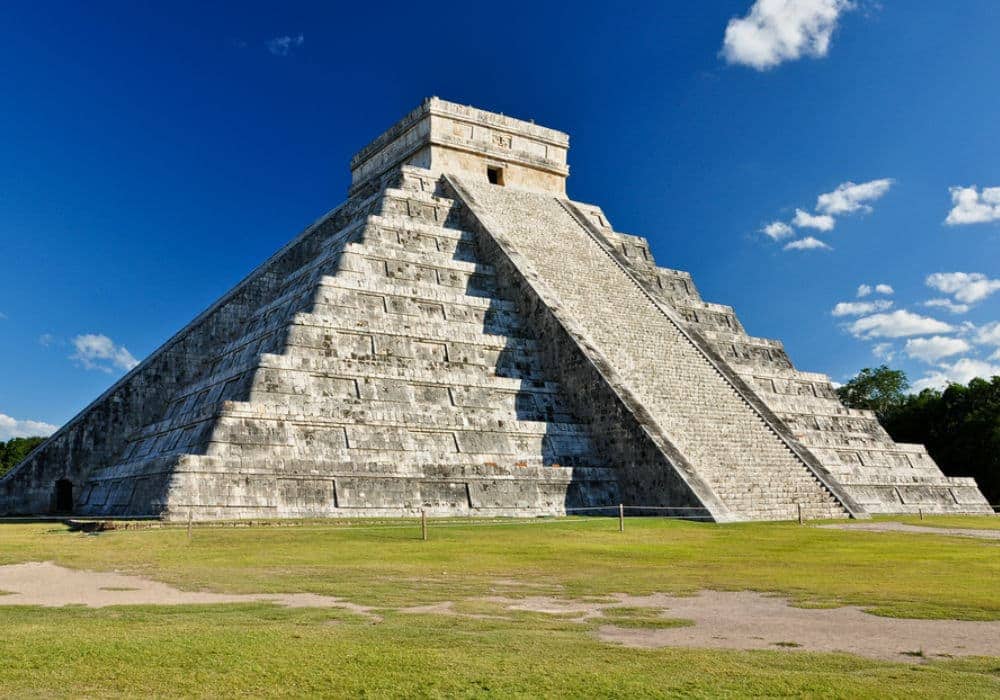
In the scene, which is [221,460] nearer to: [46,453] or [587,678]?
[46,453]

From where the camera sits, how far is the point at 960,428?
109ft

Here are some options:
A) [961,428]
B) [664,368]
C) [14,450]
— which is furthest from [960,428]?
[14,450]

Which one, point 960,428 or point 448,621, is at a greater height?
point 960,428

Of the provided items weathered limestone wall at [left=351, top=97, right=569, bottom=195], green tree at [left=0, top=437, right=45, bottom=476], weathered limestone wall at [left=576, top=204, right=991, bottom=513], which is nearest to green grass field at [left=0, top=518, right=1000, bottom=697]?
weathered limestone wall at [left=576, top=204, right=991, bottom=513]

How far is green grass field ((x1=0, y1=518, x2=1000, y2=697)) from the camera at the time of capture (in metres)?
4.45

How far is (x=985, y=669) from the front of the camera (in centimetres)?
477

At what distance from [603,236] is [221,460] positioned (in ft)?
54.0

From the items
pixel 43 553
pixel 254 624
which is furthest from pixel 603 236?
pixel 254 624

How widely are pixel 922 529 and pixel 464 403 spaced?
9324 millimetres

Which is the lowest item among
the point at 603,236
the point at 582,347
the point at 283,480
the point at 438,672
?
the point at 438,672

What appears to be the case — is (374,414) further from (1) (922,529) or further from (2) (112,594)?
(1) (922,529)

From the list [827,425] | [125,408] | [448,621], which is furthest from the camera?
[827,425]

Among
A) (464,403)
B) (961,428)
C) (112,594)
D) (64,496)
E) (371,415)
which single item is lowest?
(112,594)

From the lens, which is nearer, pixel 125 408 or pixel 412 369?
pixel 412 369
